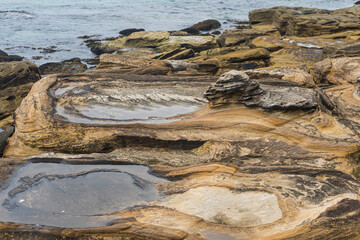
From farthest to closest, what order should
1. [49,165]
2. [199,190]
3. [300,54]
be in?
[300,54], [49,165], [199,190]

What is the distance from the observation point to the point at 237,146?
585 centimetres

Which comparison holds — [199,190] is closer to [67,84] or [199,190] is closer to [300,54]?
[67,84]

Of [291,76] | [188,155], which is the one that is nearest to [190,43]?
[291,76]

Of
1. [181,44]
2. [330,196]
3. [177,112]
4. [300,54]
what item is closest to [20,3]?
[181,44]

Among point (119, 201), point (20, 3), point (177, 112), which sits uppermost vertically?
point (20, 3)

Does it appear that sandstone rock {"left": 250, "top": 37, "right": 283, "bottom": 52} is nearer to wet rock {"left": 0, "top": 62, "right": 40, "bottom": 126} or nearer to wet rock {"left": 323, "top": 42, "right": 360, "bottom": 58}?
wet rock {"left": 323, "top": 42, "right": 360, "bottom": 58}

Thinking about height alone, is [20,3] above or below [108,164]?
above

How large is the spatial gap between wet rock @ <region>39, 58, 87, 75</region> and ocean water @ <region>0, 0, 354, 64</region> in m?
2.26

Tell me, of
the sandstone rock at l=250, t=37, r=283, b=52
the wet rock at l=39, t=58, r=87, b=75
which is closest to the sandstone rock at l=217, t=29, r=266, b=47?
the sandstone rock at l=250, t=37, r=283, b=52

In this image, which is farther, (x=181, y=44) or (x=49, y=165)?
(x=181, y=44)

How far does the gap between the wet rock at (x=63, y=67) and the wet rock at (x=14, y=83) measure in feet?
17.2

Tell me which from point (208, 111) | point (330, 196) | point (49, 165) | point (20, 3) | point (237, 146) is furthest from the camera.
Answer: point (20, 3)

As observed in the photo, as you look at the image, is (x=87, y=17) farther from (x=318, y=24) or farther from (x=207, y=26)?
(x=318, y=24)

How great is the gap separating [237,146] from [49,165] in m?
3.35
